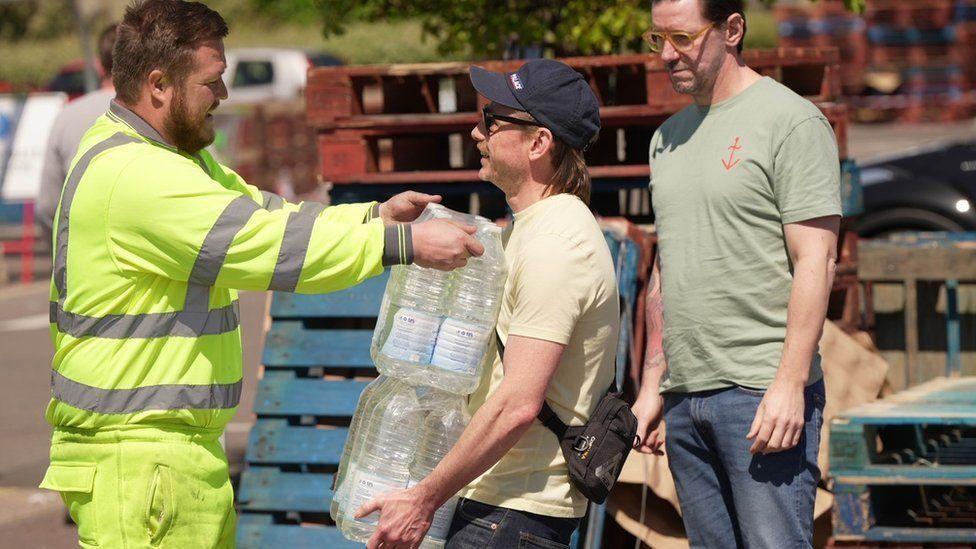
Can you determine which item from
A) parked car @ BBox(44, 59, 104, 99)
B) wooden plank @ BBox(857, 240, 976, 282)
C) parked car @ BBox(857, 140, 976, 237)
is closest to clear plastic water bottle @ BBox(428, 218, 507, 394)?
wooden plank @ BBox(857, 240, 976, 282)

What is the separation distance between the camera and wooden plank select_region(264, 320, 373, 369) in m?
5.41

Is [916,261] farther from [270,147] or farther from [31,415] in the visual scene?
[270,147]

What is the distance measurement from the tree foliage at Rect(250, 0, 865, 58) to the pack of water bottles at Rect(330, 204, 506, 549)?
3.26m

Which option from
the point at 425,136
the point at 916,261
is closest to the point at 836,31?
the point at 916,261

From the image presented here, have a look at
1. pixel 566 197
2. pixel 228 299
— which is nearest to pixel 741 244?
pixel 566 197

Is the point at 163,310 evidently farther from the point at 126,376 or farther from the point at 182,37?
the point at 182,37

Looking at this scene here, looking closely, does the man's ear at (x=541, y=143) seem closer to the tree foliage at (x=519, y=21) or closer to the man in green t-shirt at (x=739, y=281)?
the man in green t-shirt at (x=739, y=281)

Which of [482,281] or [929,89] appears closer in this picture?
[482,281]

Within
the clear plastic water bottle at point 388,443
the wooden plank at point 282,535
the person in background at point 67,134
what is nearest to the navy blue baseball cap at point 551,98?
the clear plastic water bottle at point 388,443

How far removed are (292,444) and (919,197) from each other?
6.46 m

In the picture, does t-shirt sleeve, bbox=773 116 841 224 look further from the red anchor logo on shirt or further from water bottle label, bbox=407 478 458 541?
water bottle label, bbox=407 478 458 541

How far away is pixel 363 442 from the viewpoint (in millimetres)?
3434

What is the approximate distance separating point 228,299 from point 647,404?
1289mm

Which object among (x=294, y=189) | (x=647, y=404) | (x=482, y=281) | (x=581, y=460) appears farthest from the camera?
(x=294, y=189)
